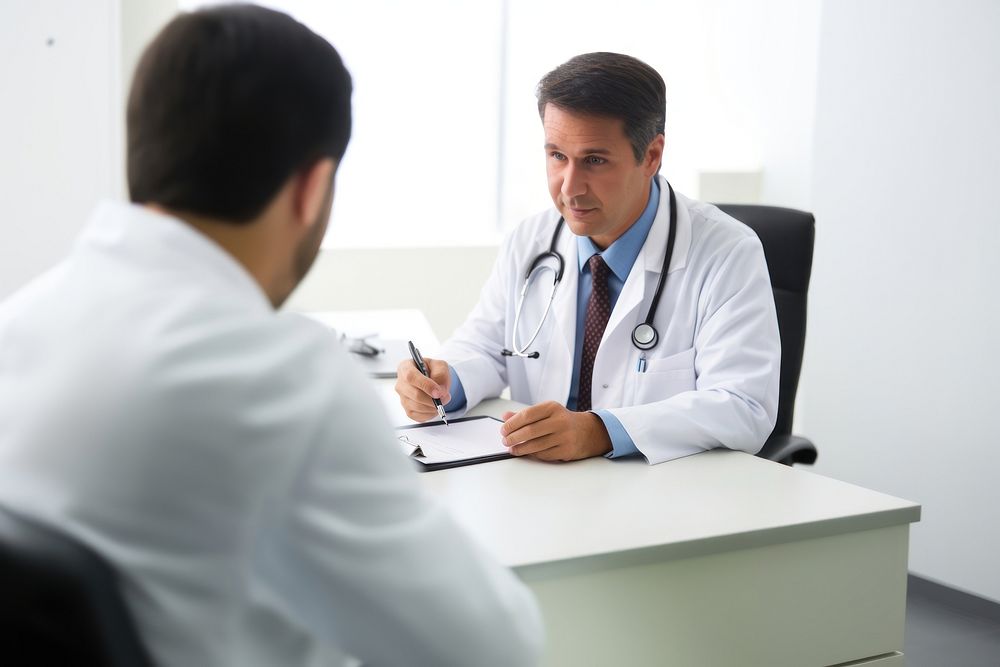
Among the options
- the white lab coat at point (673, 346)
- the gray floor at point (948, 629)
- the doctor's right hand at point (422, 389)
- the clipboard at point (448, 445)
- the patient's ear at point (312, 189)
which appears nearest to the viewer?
the patient's ear at point (312, 189)

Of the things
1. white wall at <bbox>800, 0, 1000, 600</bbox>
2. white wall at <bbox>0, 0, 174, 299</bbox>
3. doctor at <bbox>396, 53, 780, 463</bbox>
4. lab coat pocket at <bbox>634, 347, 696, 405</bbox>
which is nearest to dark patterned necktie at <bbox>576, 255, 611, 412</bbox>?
doctor at <bbox>396, 53, 780, 463</bbox>

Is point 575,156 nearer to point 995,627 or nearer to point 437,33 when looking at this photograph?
point 995,627

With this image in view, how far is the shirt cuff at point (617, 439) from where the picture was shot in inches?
57.0

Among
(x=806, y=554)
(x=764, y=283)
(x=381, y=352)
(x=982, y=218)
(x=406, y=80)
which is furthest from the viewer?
(x=406, y=80)

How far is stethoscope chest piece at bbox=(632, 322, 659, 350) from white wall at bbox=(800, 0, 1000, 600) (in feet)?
4.23

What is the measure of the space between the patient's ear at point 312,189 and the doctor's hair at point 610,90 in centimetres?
110

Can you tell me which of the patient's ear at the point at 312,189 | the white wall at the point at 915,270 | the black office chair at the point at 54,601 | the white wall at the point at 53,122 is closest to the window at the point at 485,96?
the white wall at the point at 915,270

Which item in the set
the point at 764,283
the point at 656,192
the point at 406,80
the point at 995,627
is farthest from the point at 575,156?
the point at 406,80

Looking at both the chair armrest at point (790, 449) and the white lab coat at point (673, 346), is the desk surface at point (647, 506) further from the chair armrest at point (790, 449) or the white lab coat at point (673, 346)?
the chair armrest at point (790, 449)

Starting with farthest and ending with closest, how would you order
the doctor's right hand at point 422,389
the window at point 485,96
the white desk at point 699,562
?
the window at point 485,96, the doctor's right hand at point 422,389, the white desk at point 699,562

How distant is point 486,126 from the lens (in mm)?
4086

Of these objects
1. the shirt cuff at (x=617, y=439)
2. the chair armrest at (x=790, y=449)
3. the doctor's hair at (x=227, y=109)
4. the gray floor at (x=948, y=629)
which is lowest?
the gray floor at (x=948, y=629)

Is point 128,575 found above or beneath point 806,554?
above

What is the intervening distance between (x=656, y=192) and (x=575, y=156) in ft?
0.70
